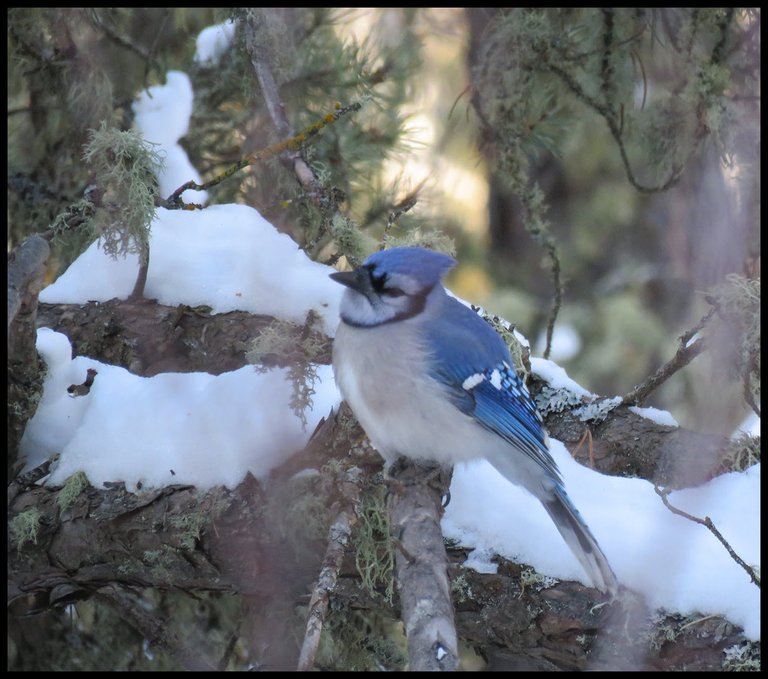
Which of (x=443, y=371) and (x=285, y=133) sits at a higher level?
(x=285, y=133)

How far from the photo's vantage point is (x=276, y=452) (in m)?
2.42

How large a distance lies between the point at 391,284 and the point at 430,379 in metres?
0.27

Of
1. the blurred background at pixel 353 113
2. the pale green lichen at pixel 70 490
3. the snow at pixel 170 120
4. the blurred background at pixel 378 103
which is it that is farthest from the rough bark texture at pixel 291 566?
the snow at pixel 170 120

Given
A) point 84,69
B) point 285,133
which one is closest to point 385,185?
point 285,133

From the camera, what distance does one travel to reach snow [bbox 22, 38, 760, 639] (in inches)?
86.7

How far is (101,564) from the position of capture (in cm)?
242

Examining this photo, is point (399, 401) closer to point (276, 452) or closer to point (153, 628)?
point (276, 452)

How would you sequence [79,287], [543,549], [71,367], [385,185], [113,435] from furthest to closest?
1. [385,185]
2. [79,287]
3. [71,367]
4. [113,435]
5. [543,549]

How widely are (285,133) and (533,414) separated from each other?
119 cm

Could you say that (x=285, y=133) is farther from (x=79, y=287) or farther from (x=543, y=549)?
(x=543, y=549)

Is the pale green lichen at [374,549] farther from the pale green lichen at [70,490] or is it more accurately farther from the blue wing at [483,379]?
the pale green lichen at [70,490]

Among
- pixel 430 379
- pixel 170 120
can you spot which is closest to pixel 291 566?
pixel 430 379

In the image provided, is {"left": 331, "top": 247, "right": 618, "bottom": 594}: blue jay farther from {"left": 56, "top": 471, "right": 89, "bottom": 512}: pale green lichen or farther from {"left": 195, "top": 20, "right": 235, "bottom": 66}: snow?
{"left": 195, "top": 20, "right": 235, "bottom": 66}: snow

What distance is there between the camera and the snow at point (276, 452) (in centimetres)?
220
